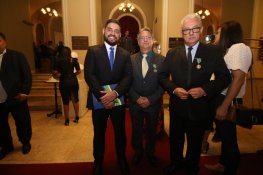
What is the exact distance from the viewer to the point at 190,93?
188cm

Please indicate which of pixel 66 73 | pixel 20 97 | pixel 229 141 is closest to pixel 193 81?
pixel 229 141

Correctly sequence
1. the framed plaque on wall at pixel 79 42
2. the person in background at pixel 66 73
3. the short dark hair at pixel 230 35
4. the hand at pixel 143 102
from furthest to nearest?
1. the framed plaque on wall at pixel 79 42
2. the person in background at pixel 66 73
3. the hand at pixel 143 102
4. the short dark hair at pixel 230 35

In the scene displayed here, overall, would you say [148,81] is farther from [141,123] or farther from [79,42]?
[79,42]

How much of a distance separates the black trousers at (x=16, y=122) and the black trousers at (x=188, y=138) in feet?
6.90

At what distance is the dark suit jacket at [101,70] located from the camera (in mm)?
2132

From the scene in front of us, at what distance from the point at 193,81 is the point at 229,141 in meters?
0.66

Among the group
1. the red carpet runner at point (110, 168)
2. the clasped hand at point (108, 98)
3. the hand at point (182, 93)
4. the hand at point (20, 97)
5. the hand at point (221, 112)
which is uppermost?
the hand at point (182, 93)

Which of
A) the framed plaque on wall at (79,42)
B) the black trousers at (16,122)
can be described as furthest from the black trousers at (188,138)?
the framed plaque on wall at (79,42)

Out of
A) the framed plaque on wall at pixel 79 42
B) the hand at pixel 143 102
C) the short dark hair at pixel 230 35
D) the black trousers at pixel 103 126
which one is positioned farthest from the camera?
the framed plaque on wall at pixel 79 42

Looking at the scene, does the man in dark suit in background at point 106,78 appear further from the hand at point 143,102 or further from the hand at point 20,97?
the hand at point 20,97

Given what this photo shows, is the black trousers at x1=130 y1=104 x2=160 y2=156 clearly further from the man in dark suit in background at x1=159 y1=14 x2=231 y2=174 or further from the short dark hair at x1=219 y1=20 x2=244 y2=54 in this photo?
the short dark hair at x1=219 y1=20 x2=244 y2=54

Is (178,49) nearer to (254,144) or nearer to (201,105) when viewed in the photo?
(201,105)

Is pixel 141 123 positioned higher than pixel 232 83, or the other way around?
pixel 232 83

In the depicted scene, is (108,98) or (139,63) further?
(139,63)
